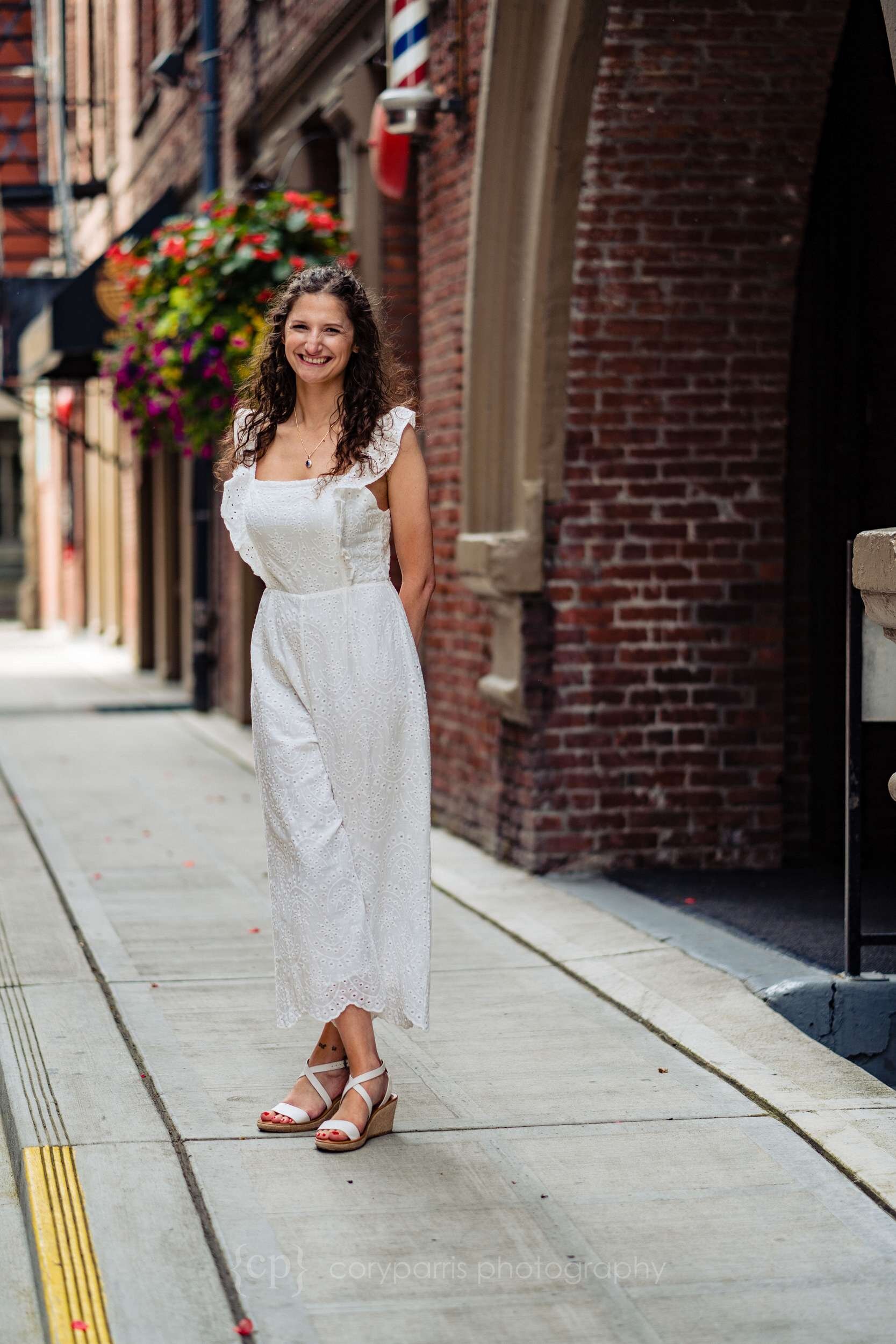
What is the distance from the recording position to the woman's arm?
182 inches

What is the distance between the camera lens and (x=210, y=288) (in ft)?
33.8

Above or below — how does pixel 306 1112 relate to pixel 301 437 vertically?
below

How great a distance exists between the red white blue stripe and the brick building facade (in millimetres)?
299

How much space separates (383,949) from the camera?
15.2 ft

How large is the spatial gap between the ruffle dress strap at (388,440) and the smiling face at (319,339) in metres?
0.16

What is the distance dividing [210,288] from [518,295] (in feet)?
9.18

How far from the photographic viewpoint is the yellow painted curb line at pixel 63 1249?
3492mm

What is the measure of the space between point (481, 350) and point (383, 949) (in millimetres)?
4086

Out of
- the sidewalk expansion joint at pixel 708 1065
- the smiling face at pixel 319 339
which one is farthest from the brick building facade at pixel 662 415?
the smiling face at pixel 319 339

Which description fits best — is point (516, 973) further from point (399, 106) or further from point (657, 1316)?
point (399, 106)

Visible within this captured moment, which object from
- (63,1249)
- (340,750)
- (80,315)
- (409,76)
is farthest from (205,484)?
(63,1249)

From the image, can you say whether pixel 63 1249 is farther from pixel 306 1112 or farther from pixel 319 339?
pixel 319 339

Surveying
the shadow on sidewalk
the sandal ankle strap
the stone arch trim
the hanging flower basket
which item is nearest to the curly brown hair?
the sandal ankle strap

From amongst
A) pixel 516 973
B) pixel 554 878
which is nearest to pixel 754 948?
pixel 516 973
